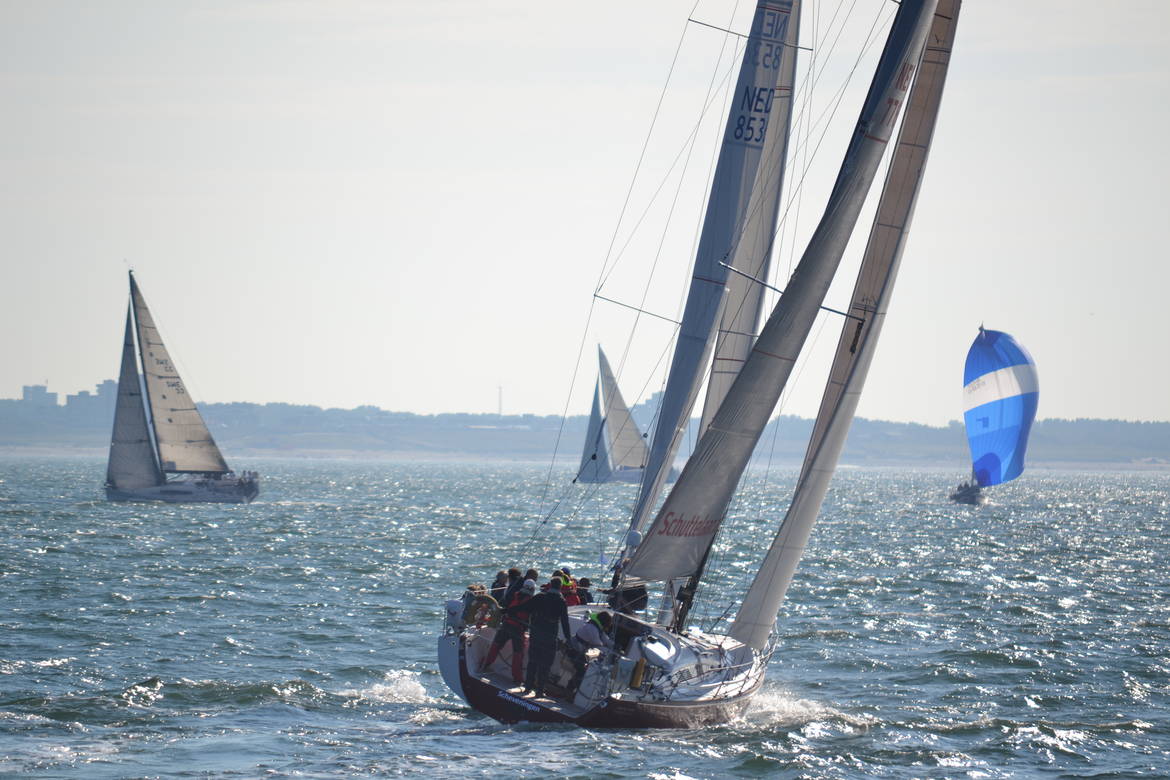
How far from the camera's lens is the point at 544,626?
15.8 metres

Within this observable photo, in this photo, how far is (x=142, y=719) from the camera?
51.7 feet

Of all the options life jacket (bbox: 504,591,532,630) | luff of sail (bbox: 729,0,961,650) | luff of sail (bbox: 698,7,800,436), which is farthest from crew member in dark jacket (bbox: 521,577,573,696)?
luff of sail (bbox: 698,7,800,436)

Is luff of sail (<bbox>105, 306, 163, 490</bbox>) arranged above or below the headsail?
below

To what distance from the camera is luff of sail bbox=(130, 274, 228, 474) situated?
52594 millimetres

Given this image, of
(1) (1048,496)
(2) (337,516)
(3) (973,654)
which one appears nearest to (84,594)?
(3) (973,654)

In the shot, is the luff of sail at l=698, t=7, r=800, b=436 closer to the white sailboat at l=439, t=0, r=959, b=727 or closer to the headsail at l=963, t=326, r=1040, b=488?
the white sailboat at l=439, t=0, r=959, b=727

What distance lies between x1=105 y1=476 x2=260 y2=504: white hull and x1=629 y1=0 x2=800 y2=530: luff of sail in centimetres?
4006

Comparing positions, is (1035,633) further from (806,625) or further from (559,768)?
(559,768)

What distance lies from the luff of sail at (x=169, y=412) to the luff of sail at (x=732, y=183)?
122ft

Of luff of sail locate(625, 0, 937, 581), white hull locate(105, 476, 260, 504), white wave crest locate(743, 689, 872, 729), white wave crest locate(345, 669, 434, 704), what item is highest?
luff of sail locate(625, 0, 937, 581)

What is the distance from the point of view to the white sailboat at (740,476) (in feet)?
50.6

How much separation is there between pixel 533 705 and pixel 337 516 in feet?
143

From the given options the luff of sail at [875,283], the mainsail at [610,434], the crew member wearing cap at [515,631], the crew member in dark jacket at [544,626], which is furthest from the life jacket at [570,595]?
the mainsail at [610,434]

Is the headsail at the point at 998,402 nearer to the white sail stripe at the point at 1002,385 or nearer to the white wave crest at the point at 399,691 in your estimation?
the white sail stripe at the point at 1002,385
